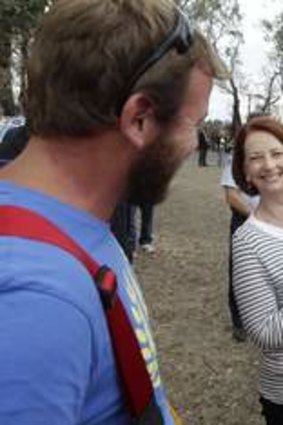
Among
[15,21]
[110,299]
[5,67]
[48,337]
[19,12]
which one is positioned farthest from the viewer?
[5,67]

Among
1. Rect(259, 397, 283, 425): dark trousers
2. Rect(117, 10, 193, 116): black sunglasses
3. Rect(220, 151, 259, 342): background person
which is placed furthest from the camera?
Rect(220, 151, 259, 342): background person

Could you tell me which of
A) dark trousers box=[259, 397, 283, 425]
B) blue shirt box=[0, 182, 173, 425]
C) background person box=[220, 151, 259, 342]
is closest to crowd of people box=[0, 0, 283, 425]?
blue shirt box=[0, 182, 173, 425]

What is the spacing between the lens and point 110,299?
1.36m

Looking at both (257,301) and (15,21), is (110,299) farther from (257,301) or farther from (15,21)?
(15,21)

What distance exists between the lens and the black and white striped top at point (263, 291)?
2.95 meters

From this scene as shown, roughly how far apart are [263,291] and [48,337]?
182cm

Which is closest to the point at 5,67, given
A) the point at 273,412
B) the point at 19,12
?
the point at 19,12

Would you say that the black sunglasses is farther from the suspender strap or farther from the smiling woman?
the smiling woman

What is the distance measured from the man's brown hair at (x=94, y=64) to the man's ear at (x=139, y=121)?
1 centimetres

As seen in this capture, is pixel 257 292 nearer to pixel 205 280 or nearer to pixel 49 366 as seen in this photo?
pixel 49 366

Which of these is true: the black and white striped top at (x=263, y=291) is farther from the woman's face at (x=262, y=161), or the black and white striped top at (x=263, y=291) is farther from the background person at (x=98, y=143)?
the background person at (x=98, y=143)

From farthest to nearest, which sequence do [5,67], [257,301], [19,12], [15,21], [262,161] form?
[5,67], [15,21], [19,12], [262,161], [257,301]

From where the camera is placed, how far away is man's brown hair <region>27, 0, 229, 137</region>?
56.0 inches

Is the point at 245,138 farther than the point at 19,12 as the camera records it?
No
